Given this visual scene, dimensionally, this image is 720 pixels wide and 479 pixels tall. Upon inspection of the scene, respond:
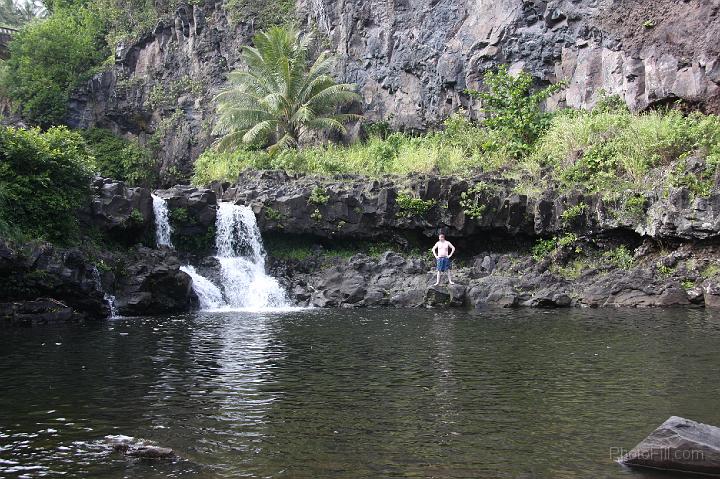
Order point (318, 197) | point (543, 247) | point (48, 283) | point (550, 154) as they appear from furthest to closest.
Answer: point (550, 154) < point (318, 197) < point (543, 247) < point (48, 283)

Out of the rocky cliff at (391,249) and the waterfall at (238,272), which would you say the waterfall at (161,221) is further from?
the waterfall at (238,272)

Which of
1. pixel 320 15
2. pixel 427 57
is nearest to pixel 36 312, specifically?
pixel 427 57

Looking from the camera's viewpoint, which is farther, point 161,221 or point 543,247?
point 543,247

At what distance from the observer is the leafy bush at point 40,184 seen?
1970cm

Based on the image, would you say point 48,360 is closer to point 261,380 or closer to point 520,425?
point 261,380

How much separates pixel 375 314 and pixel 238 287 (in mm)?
6513

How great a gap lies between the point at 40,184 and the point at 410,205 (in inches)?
529

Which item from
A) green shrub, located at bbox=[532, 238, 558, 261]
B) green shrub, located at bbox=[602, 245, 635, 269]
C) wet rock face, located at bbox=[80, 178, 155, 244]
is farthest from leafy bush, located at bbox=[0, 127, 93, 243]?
green shrub, located at bbox=[602, 245, 635, 269]

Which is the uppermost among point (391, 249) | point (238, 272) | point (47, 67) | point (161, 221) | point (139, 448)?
point (47, 67)

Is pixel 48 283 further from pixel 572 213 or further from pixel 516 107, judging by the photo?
pixel 516 107

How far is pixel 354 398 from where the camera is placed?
366 inches

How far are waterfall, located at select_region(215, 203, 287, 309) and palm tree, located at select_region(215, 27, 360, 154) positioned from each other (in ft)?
28.1

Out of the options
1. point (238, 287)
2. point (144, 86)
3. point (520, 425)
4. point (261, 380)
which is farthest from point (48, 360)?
point (144, 86)

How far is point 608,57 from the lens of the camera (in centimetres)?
3092
